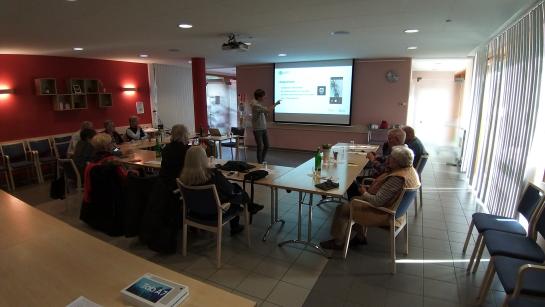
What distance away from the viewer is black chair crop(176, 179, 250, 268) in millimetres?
2729

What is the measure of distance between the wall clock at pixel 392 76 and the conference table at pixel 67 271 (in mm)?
7144

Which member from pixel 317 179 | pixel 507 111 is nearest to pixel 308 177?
pixel 317 179

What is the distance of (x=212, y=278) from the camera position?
272 centimetres

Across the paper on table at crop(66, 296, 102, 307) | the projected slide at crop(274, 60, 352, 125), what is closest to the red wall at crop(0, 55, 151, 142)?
the projected slide at crop(274, 60, 352, 125)

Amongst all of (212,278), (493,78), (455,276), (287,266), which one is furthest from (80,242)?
(493,78)

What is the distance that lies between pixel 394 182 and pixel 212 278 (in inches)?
72.5

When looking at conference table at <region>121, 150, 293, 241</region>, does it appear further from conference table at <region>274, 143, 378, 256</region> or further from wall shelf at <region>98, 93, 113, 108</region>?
wall shelf at <region>98, 93, 113, 108</region>

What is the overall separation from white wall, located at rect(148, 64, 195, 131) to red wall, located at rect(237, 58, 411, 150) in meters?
2.41

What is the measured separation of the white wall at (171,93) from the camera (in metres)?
8.55

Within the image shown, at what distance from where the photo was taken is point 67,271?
1408 mm

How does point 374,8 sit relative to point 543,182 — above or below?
above

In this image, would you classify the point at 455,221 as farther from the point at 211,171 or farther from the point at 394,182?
the point at 211,171

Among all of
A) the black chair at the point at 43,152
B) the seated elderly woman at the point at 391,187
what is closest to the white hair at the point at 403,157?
the seated elderly woman at the point at 391,187

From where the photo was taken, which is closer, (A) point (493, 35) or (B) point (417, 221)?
(B) point (417, 221)
